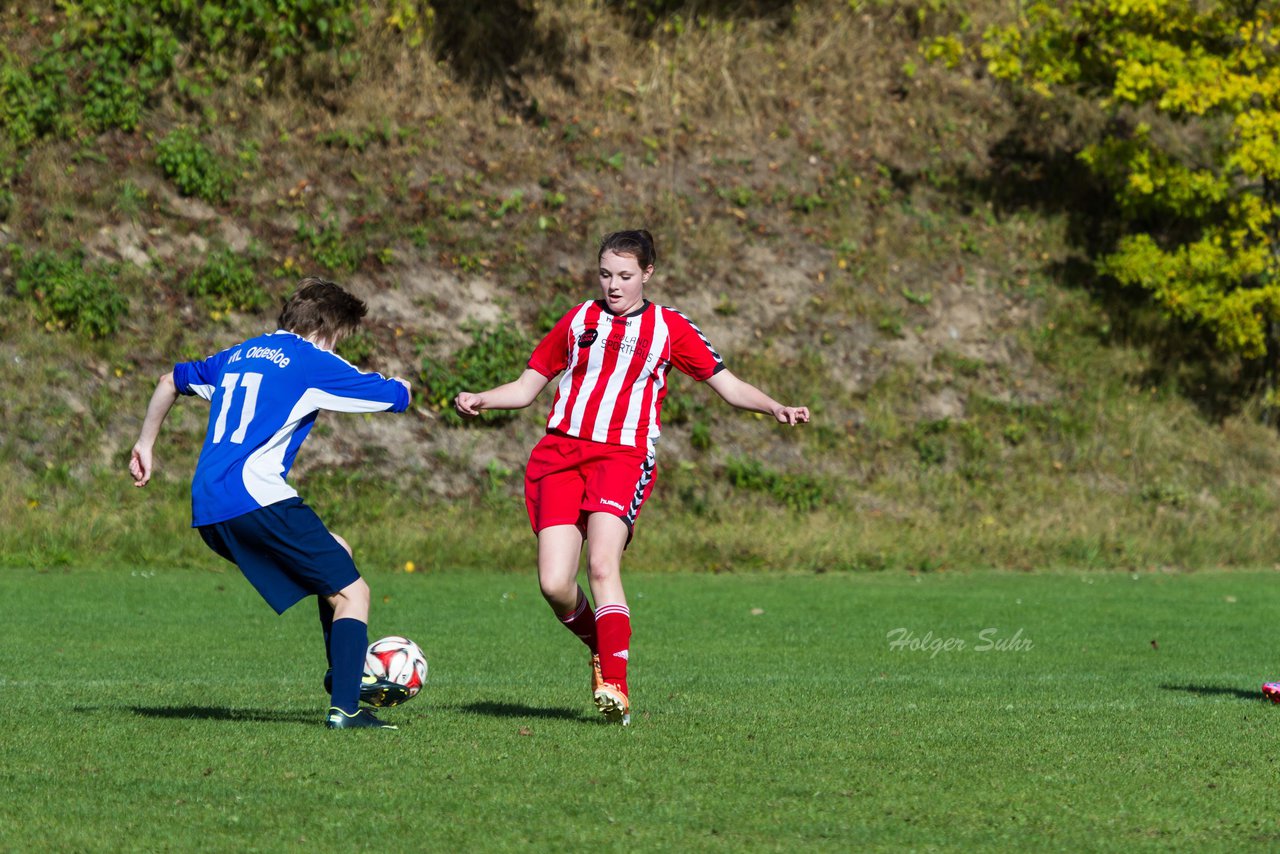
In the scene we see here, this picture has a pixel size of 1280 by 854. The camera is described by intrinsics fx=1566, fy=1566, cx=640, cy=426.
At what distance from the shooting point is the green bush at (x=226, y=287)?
726 inches

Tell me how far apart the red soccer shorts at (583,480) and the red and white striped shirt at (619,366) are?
53 millimetres

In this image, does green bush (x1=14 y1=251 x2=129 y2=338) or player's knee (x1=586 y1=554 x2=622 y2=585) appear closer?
player's knee (x1=586 y1=554 x2=622 y2=585)

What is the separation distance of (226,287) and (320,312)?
12572 mm

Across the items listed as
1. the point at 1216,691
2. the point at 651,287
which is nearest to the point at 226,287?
the point at 651,287

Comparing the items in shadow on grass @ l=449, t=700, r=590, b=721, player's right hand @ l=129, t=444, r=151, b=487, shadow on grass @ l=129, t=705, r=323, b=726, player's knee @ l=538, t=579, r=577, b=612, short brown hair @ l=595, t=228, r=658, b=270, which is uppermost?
short brown hair @ l=595, t=228, r=658, b=270

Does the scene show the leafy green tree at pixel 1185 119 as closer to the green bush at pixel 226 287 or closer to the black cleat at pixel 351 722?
the green bush at pixel 226 287

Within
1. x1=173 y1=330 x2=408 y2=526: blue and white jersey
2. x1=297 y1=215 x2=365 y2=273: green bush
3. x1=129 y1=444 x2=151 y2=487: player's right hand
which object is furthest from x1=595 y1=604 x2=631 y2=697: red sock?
x1=297 y1=215 x2=365 y2=273: green bush

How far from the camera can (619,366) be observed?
699 centimetres

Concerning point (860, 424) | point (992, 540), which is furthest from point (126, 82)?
point (992, 540)

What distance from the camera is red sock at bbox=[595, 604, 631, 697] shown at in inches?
263

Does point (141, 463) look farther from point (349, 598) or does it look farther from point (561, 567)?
point (561, 567)

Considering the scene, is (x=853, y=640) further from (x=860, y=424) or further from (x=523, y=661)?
(x=860, y=424)

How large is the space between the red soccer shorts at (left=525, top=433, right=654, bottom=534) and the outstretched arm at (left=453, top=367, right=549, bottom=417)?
24 cm

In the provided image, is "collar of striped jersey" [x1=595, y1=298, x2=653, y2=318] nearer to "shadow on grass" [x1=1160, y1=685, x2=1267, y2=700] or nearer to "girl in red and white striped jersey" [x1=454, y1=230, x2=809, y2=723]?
"girl in red and white striped jersey" [x1=454, y1=230, x2=809, y2=723]
